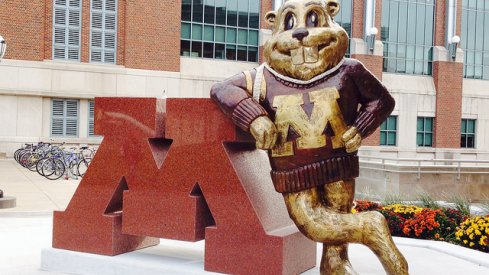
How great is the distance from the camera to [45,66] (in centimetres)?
2367

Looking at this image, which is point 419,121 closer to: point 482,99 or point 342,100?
point 482,99

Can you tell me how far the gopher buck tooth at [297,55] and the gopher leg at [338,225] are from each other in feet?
3.20

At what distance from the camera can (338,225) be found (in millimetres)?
4340

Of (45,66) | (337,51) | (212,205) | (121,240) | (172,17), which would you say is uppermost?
(172,17)

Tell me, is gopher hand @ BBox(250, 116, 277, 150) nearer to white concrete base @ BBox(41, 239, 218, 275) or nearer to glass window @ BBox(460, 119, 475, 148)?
white concrete base @ BBox(41, 239, 218, 275)

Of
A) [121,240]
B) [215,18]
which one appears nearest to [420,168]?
[121,240]

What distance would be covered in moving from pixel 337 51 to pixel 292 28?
39cm

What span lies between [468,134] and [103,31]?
2032 centimetres

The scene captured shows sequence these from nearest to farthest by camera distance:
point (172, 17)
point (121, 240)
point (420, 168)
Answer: point (121, 240) → point (420, 168) → point (172, 17)

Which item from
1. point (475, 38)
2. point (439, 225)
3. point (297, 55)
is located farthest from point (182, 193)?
point (475, 38)

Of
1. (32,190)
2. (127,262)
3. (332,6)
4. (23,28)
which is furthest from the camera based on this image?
(23,28)

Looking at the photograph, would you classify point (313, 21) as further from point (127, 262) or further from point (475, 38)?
point (475, 38)

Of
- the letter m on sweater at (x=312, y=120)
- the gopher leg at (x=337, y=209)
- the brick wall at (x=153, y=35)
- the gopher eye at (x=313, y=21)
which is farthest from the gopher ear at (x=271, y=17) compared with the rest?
the brick wall at (x=153, y=35)

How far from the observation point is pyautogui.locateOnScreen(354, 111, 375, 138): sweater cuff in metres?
4.40
